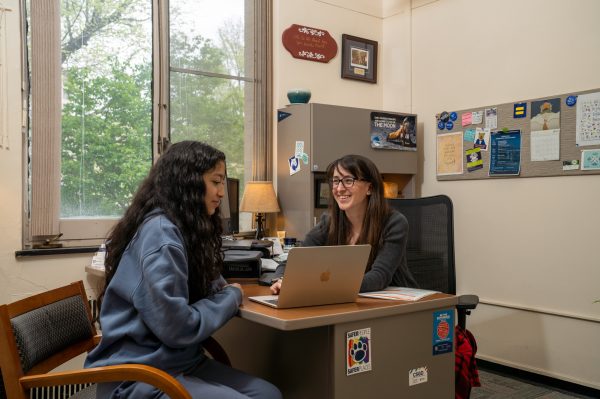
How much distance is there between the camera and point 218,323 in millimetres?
1552

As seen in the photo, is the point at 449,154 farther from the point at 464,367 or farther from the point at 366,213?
the point at 464,367

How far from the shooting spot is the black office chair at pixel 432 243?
260 cm

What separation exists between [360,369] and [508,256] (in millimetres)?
2164

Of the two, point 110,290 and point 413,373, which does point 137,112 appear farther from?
point 413,373

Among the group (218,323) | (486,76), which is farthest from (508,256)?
(218,323)

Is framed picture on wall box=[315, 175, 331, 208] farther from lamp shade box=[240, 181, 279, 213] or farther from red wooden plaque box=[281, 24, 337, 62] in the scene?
red wooden plaque box=[281, 24, 337, 62]

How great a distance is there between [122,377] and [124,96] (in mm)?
2358

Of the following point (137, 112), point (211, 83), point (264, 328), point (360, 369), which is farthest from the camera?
point (211, 83)

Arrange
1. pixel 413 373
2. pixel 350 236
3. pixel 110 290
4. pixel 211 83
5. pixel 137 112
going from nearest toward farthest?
1. pixel 110 290
2. pixel 413 373
3. pixel 350 236
4. pixel 137 112
5. pixel 211 83

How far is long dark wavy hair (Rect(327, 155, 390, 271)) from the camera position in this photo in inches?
88.4

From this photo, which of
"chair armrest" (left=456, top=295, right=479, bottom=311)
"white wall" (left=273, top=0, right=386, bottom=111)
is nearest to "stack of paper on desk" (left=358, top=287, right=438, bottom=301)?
"chair armrest" (left=456, top=295, right=479, bottom=311)

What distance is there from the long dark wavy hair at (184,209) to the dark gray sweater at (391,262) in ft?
2.07

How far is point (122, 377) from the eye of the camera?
137 cm

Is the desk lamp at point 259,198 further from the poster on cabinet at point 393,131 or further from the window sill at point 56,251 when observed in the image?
the window sill at point 56,251
